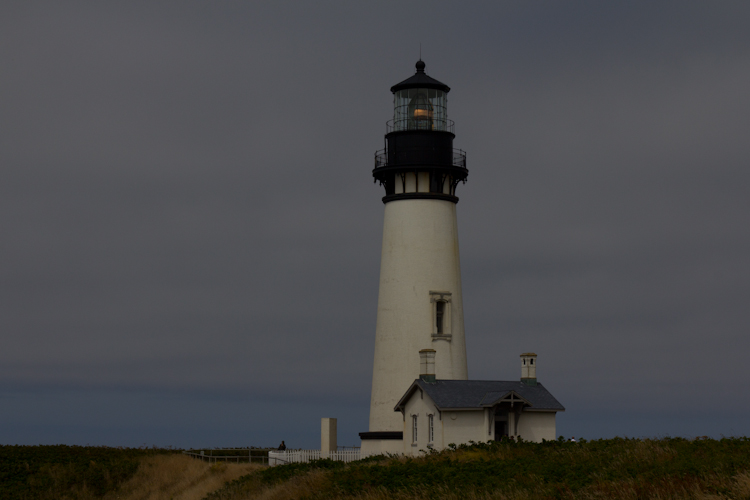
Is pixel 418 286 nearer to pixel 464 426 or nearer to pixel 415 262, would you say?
pixel 415 262

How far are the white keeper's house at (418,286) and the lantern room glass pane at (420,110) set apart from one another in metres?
0.05

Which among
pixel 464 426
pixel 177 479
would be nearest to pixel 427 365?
pixel 464 426

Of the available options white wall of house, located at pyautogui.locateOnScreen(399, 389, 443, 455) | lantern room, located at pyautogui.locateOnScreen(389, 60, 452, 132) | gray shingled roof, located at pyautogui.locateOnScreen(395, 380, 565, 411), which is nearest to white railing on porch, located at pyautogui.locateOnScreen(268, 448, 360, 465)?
white wall of house, located at pyautogui.locateOnScreen(399, 389, 443, 455)

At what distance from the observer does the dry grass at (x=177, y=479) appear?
3700 centimetres

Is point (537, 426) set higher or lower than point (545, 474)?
higher

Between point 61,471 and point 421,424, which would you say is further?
point 61,471

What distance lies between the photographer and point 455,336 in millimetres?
39781

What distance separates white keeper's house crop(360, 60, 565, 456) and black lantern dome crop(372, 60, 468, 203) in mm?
45

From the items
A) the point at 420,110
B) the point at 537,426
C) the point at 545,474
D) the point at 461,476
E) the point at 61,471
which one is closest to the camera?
the point at 545,474

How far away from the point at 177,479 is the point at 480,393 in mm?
14666

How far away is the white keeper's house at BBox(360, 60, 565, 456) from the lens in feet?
121

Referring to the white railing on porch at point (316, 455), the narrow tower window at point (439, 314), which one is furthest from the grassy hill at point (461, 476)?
the narrow tower window at point (439, 314)

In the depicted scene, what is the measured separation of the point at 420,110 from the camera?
41.5 meters

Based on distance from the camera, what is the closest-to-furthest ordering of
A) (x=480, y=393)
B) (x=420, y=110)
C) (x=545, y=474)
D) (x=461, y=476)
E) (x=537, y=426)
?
(x=545, y=474), (x=461, y=476), (x=480, y=393), (x=537, y=426), (x=420, y=110)
